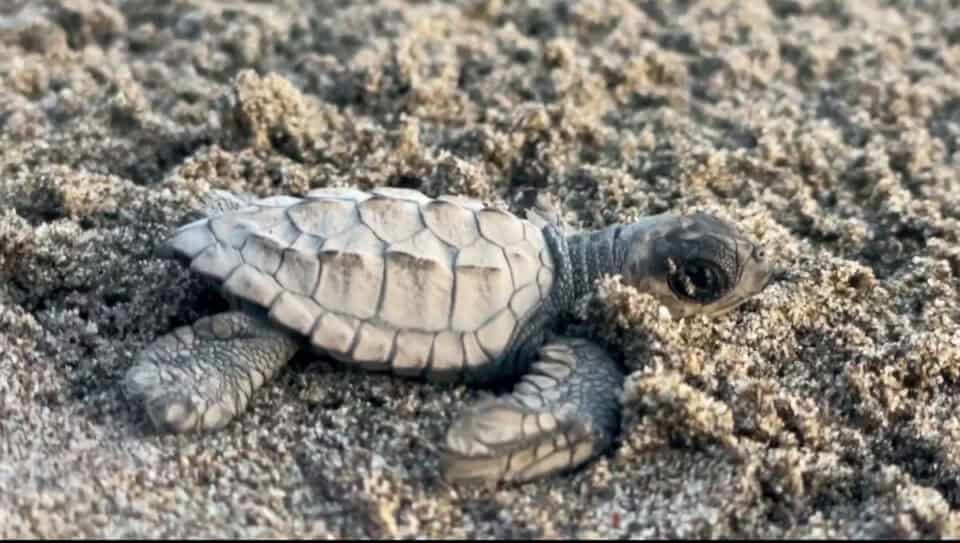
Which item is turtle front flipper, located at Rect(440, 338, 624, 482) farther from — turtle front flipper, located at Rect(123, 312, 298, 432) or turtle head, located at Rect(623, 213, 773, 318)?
turtle front flipper, located at Rect(123, 312, 298, 432)

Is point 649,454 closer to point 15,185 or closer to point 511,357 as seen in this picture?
point 511,357

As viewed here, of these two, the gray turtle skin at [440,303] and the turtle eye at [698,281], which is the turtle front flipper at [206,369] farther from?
the turtle eye at [698,281]

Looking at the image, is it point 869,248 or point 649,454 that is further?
point 869,248

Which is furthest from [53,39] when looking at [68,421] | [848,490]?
[848,490]

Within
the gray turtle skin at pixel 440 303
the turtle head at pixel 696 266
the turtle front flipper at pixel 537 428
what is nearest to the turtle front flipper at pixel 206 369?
the gray turtle skin at pixel 440 303

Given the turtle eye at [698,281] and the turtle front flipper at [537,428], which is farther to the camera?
the turtle eye at [698,281]

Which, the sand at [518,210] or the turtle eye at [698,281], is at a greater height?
the turtle eye at [698,281]

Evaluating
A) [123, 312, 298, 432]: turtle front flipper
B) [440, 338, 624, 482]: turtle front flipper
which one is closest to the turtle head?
[440, 338, 624, 482]: turtle front flipper
